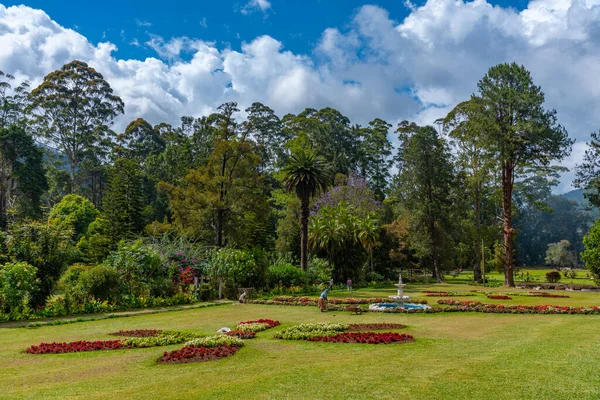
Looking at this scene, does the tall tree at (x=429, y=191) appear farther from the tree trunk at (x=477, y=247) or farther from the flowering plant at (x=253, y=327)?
the flowering plant at (x=253, y=327)

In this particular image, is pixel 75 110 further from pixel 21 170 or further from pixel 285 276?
pixel 285 276

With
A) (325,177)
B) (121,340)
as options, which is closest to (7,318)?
(121,340)

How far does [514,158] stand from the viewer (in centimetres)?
3528

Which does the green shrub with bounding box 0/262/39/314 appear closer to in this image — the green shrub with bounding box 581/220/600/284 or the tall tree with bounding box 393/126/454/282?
the green shrub with bounding box 581/220/600/284

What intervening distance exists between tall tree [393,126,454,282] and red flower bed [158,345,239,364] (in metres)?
36.9

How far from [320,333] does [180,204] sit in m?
26.1

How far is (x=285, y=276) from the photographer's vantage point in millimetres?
32531

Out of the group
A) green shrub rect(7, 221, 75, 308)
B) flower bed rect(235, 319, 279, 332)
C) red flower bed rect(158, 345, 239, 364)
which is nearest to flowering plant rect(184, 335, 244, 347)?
red flower bed rect(158, 345, 239, 364)

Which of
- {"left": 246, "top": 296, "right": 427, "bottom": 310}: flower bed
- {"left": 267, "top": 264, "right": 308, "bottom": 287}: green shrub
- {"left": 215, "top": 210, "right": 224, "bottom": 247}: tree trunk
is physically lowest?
{"left": 246, "top": 296, "right": 427, "bottom": 310}: flower bed

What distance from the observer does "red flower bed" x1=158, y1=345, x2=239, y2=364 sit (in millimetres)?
10373

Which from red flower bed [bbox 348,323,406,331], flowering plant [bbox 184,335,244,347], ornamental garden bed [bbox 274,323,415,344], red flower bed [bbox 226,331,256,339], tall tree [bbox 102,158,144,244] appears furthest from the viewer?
tall tree [bbox 102,158,144,244]

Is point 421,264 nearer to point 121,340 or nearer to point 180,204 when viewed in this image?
point 180,204

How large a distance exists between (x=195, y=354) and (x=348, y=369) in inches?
148

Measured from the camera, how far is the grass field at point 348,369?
757 centimetres
